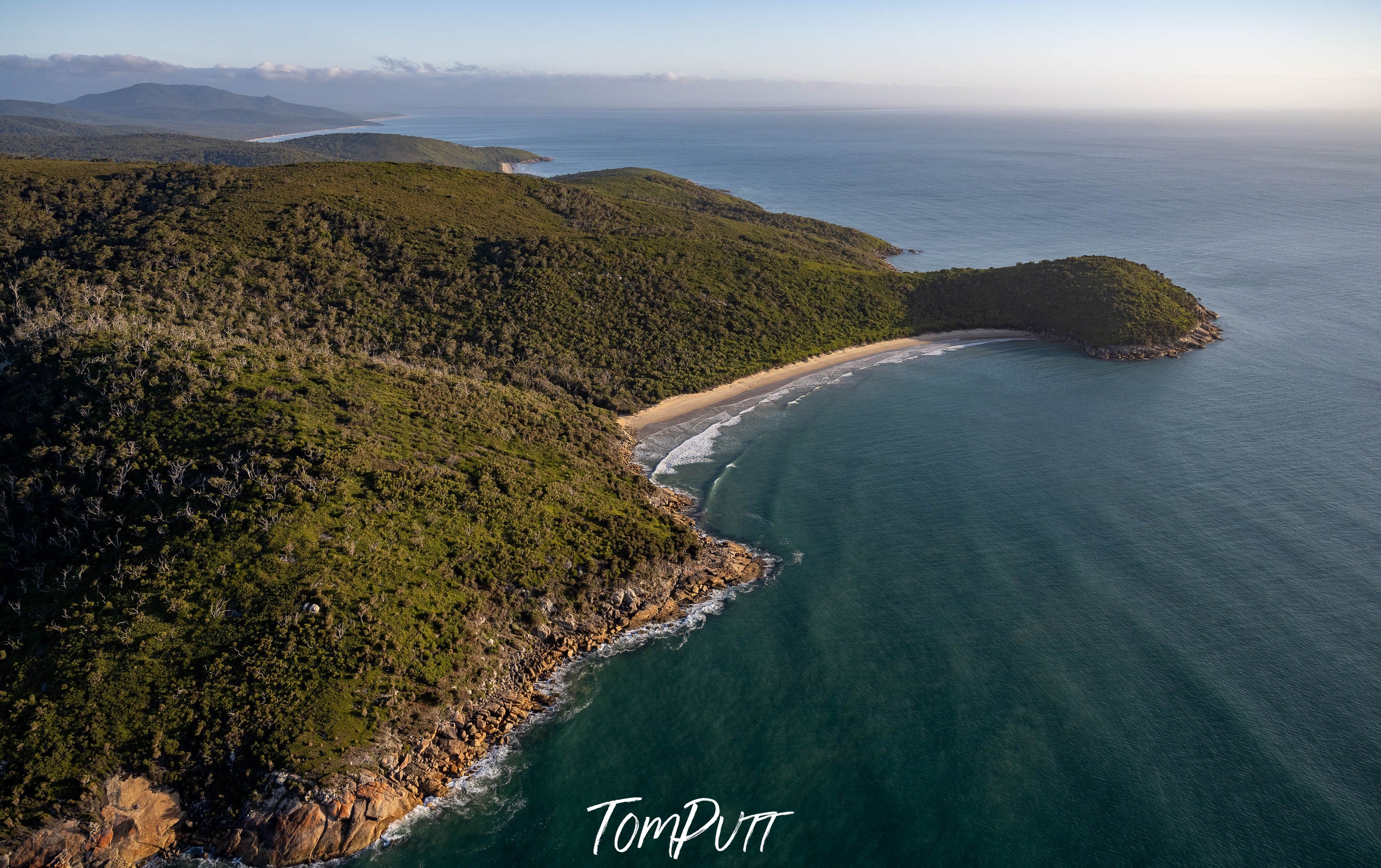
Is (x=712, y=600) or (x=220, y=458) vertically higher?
(x=220, y=458)

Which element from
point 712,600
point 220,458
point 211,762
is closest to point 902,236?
point 712,600

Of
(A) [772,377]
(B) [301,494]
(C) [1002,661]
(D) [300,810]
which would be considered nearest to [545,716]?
(D) [300,810]

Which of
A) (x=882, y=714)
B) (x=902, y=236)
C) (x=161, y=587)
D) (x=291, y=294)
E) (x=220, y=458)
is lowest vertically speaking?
(x=882, y=714)

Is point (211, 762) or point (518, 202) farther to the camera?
point (518, 202)

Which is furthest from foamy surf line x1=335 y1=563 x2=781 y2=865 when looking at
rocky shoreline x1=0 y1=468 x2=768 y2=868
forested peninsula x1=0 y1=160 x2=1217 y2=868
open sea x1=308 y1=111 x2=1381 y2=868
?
forested peninsula x1=0 y1=160 x2=1217 y2=868

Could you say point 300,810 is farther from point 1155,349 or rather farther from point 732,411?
point 1155,349

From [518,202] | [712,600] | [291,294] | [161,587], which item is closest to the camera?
[161,587]

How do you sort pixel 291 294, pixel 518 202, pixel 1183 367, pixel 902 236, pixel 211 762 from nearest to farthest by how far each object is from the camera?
pixel 211 762 → pixel 291 294 → pixel 1183 367 → pixel 518 202 → pixel 902 236

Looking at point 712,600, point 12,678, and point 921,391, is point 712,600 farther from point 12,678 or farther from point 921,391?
point 921,391
